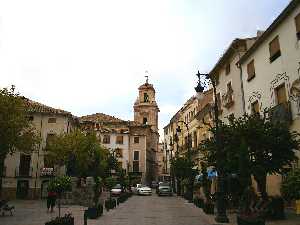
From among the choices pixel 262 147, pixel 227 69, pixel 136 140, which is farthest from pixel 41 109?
pixel 262 147

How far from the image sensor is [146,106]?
75062mm

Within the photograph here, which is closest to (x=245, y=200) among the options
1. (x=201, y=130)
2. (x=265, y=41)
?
(x=265, y=41)

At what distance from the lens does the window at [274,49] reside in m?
19.8

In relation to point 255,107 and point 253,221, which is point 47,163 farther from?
point 253,221

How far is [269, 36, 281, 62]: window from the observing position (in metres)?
19.8

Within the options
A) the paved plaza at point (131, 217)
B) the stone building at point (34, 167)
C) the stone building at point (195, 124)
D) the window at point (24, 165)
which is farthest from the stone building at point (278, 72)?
the window at point (24, 165)

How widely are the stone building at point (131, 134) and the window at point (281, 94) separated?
161ft

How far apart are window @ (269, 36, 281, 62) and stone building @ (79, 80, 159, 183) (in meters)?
48.9

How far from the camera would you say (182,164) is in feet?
118

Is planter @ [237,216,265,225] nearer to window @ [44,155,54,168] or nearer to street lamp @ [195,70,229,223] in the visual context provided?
Result: street lamp @ [195,70,229,223]

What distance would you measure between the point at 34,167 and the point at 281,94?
2984cm

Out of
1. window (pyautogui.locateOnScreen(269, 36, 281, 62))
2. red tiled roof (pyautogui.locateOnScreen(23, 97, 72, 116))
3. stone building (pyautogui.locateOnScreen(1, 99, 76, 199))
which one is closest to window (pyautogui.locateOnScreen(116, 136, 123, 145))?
red tiled roof (pyautogui.locateOnScreen(23, 97, 72, 116))

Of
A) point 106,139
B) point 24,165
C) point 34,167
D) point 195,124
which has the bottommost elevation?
point 34,167

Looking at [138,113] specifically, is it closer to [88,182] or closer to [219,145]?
[88,182]
